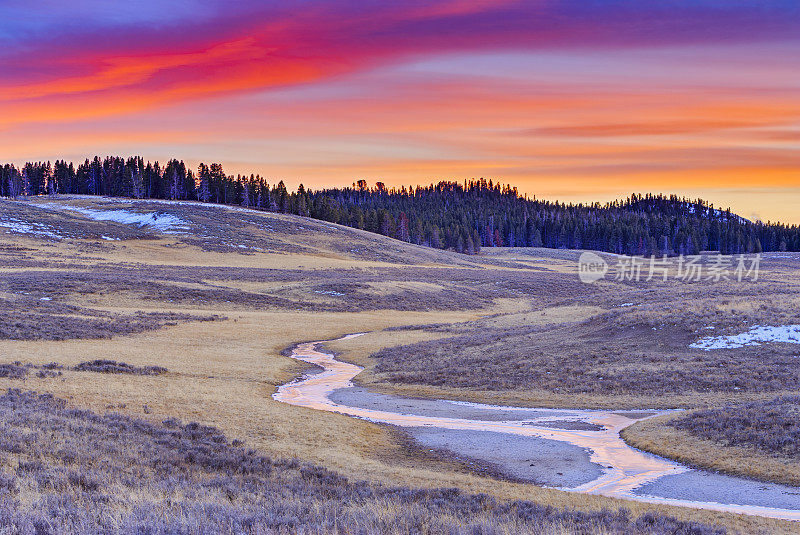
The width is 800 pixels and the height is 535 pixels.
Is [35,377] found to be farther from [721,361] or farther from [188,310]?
[188,310]

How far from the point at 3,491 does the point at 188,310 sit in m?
52.6

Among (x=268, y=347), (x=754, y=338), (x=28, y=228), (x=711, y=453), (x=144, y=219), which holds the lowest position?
(x=268, y=347)

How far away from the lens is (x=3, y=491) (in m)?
13.1

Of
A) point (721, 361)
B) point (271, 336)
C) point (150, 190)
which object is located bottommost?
point (271, 336)

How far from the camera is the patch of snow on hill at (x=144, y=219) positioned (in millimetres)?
125062

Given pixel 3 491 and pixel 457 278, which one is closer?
pixel 3 491

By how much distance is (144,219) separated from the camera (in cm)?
13238

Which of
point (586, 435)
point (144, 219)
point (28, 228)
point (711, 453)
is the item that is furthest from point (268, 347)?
point (144, 219)

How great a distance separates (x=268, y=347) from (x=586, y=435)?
29.4m

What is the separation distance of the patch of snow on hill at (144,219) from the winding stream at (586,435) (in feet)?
304

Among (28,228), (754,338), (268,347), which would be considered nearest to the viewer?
(754,338)

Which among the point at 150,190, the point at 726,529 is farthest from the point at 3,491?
the point at 150,190

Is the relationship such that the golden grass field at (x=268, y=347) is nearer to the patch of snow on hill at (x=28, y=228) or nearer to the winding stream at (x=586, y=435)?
the winding stream at (x=586, y=435)

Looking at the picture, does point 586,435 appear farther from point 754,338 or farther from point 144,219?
point 144,219
